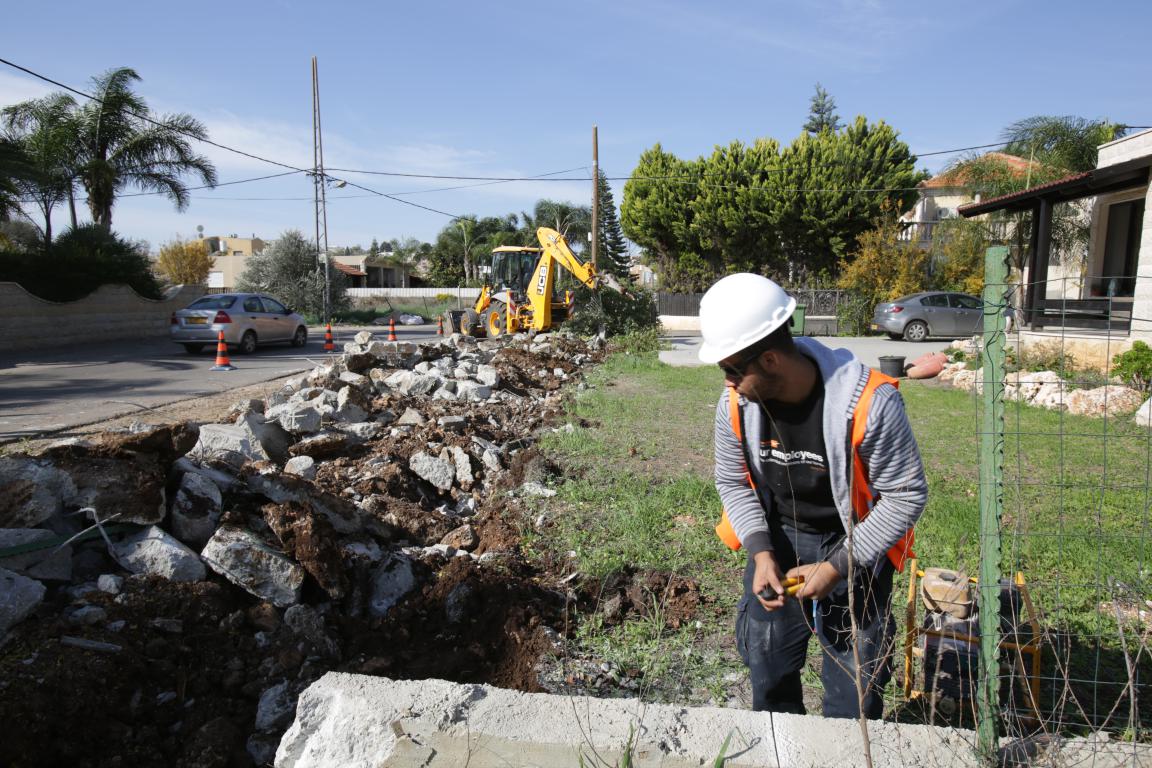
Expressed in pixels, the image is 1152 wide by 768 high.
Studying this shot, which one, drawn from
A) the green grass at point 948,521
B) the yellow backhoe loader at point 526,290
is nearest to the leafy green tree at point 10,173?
the yellow backhoe loader at point 526,290

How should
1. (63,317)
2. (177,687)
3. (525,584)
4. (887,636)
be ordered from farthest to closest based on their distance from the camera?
1. (63,317)
2. (525,584)
3. (177,687)
4. (887,636)

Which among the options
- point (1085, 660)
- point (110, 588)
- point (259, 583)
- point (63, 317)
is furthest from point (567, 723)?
point (63, 317)

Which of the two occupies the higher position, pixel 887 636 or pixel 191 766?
pixel 887 636

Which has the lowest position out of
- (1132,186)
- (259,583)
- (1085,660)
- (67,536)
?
(1085,660)

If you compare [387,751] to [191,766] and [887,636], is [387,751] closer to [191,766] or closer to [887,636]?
[191,766]

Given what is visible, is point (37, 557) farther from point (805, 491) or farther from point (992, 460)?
point (992, 460)

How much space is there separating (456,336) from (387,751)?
47.0 feet

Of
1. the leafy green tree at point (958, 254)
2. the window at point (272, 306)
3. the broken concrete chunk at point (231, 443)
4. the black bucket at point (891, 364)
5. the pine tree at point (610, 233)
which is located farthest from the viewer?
the pine tree at point (610, 233)

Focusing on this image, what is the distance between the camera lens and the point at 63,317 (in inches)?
750

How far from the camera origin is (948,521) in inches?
198

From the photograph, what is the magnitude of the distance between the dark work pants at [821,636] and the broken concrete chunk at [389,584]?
2.07 metres

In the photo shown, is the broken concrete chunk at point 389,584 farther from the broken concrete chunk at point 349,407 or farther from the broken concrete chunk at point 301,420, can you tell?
the broken concrete chunk at point 349,407

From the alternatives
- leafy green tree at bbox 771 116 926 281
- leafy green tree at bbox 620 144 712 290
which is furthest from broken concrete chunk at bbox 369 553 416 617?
leafy green tree at bbox 620 144 712 290

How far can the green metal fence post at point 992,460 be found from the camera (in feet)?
6.78
